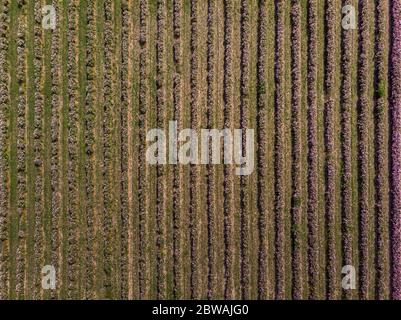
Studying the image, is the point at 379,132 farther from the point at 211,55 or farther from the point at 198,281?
the point at 198,281

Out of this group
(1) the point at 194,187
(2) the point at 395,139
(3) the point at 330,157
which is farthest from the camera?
→ (1) the point at 194,187

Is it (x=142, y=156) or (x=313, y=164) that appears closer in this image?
(x=313, y=164)

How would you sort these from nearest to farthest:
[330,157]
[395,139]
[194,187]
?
[395,139] → [330,157] → [194,187]

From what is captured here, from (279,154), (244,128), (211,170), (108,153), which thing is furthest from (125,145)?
(279,154)

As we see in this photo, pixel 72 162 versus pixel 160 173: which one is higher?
pixel 72 162

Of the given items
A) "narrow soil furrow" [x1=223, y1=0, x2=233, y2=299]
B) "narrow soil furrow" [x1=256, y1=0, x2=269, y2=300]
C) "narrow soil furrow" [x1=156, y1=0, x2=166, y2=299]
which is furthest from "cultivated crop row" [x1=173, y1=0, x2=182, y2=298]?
"narrow soil furrow" [x1=256, y1=0, x2=269, y2=300]

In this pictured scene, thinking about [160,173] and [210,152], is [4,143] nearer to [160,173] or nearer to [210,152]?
[160,173]
